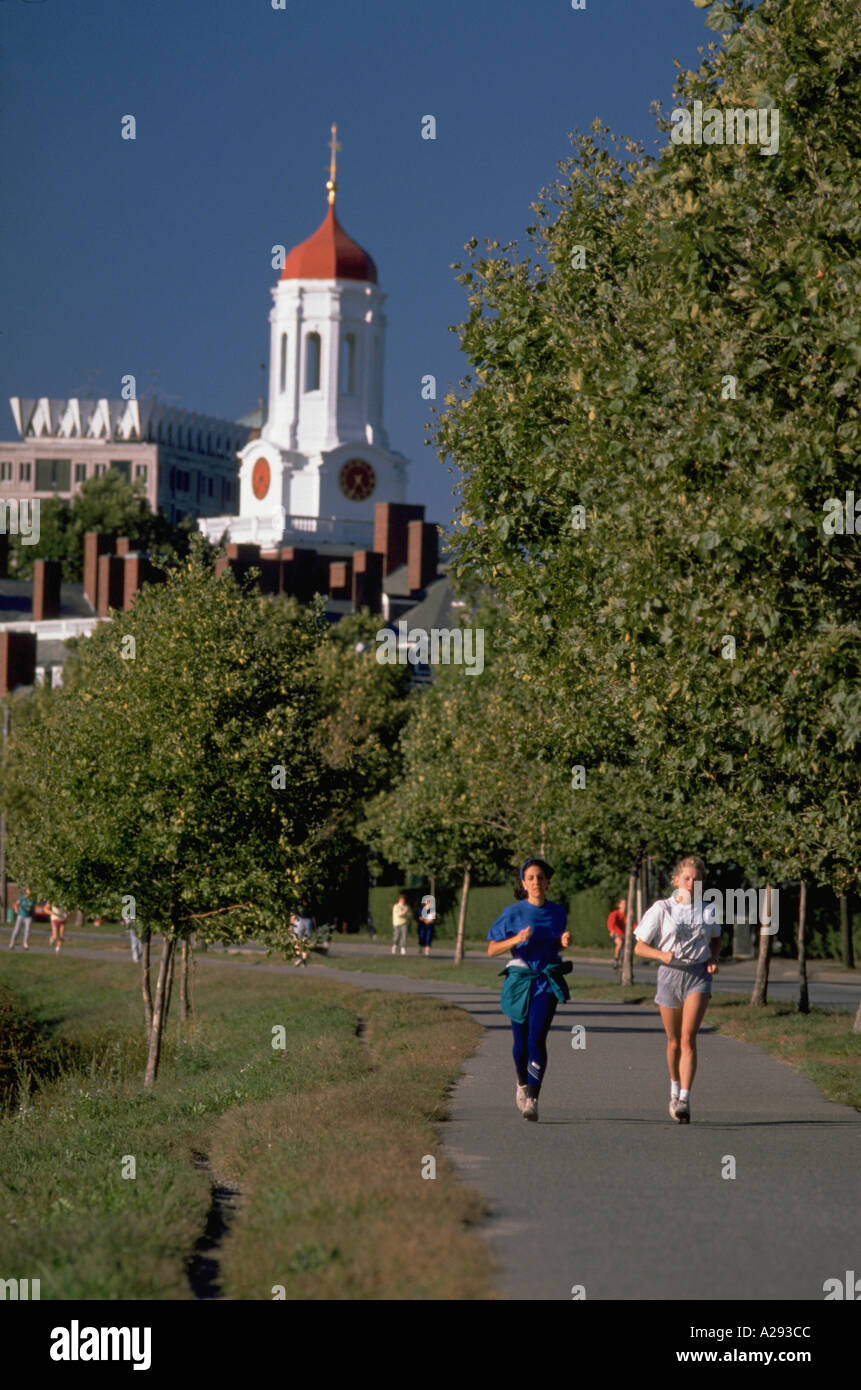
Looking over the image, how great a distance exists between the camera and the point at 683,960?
46.1 feet

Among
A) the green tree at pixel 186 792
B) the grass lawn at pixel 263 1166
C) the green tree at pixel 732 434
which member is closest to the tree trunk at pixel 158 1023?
the green tree at pixel 186 792

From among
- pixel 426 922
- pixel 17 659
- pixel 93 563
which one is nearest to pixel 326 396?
pixel 93 563

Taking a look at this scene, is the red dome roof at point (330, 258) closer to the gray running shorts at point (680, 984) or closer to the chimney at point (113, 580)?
the chimney at point (113, 580)

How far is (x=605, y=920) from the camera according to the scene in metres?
59.1

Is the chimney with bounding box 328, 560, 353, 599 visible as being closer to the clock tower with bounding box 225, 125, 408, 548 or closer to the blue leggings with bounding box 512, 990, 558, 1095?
the clock tower with bounding box 225, 125, 408, 548

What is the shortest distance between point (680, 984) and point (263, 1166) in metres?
3.94

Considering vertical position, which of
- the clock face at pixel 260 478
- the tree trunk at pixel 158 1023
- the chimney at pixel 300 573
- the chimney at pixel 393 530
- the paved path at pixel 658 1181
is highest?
the clock face at pixel 260 478

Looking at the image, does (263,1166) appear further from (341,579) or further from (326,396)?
(326,396)

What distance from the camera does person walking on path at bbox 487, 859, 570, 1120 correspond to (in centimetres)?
1374

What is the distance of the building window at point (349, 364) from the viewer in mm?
138000

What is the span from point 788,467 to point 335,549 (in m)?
112

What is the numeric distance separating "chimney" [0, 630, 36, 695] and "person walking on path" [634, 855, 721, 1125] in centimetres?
8708

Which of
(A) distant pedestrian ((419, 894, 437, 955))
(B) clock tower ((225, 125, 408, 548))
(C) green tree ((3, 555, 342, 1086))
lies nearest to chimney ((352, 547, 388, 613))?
(B) clock tower ((225, 125, 408, 548))

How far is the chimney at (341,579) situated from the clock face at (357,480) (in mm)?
26920
